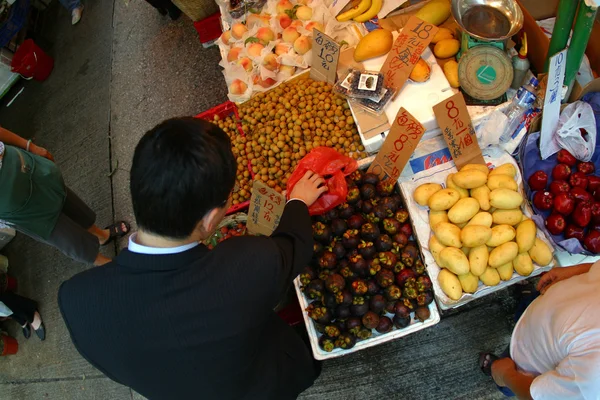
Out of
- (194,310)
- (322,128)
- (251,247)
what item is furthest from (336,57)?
(194,310)

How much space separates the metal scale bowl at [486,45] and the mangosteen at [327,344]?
159 cm

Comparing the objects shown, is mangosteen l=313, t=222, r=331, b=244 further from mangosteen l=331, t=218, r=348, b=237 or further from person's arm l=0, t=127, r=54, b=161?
person's arm l=0, t=127, r=54, b=161

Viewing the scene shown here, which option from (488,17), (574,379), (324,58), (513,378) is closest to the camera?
(574,379)

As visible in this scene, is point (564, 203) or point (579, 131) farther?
point (579, 131)

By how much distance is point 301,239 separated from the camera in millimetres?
1634

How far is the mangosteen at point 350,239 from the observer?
2.21m

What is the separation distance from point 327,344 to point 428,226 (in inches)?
32.7

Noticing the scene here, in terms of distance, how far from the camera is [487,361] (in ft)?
8.26

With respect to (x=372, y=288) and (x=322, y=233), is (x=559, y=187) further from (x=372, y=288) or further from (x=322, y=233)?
(x=322, y=233)

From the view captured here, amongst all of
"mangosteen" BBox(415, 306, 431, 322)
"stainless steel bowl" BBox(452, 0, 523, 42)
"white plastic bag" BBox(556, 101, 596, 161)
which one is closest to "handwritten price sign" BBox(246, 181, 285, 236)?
"mangosteen" BBox(415, 306, 431, 322)

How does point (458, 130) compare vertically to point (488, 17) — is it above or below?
below

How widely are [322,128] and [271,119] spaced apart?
0.38m

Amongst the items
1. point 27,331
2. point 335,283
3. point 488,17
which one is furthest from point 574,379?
point 27,331

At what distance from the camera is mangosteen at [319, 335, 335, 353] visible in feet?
7.22
